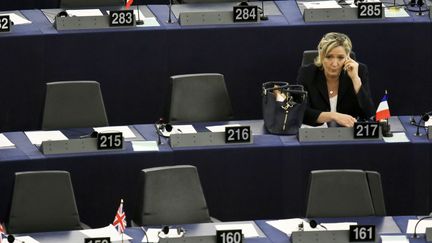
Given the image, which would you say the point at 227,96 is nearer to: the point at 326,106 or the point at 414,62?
the point at 326,106

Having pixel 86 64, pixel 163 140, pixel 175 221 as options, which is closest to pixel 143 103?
pixel 86 64

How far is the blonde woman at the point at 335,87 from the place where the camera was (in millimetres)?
11156

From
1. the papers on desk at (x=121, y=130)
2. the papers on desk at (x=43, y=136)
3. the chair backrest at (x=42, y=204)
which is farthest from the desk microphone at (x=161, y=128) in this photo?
the chair backrest at (x=42, y=204)

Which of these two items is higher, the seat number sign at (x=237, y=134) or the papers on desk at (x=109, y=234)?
the seat number sign at (x=237, y=134)

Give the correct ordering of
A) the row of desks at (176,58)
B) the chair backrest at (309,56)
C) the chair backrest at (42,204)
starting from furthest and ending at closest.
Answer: the row of desks at (176,58) → the chair backrest at (309,56) → the chair backrest at (42,204)

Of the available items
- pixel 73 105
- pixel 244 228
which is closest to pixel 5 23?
pixel 73 105

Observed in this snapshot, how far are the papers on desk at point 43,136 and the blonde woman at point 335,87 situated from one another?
174cm

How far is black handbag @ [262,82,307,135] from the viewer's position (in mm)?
10938

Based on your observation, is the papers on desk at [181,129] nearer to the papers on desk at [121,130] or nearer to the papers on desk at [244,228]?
the papers on desk at [121,130]

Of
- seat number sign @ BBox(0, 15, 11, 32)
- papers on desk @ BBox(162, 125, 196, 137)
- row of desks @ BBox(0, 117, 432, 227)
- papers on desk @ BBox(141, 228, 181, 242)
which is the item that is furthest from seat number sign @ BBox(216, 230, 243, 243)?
seat number sign @ BBox(0, 15, 11, 32)

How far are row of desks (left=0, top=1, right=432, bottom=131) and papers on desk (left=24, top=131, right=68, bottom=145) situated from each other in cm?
100

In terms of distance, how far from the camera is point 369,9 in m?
12.3

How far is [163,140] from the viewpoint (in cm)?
1092

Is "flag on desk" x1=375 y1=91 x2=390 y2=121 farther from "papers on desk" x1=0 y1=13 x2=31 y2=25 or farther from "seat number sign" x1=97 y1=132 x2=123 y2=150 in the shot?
"papers on desk" x1=0 y1=13 x2=31 y2=25
